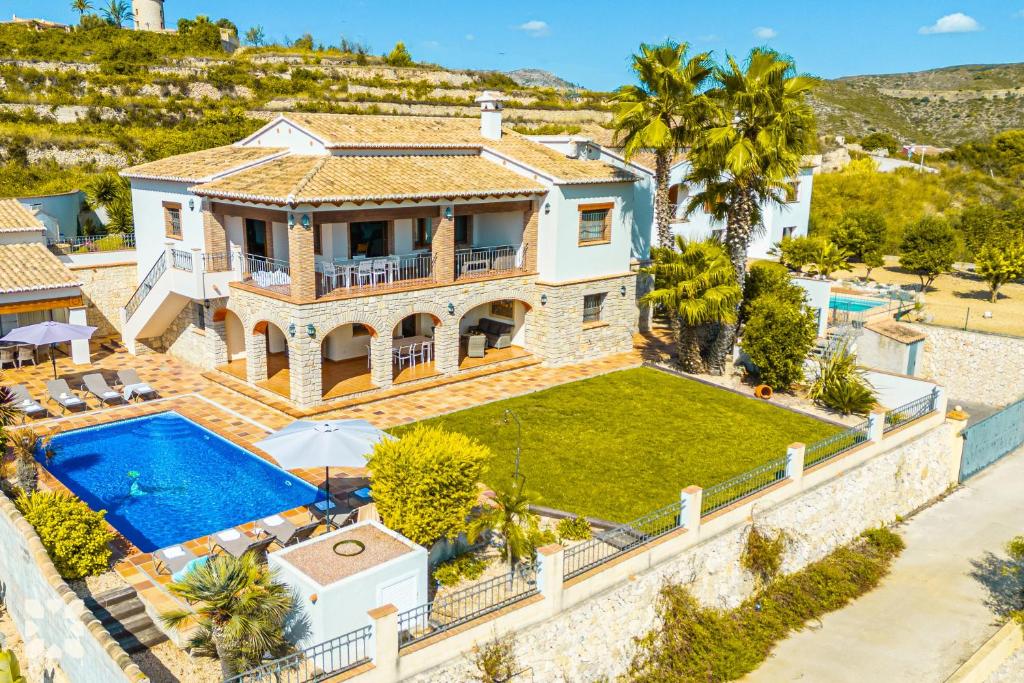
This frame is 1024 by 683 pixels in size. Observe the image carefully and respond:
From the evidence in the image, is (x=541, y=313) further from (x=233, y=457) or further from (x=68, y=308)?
(x=68, y=308)

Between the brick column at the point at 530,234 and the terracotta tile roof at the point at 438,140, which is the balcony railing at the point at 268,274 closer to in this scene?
the terracotta tile roof at the point at 438,140

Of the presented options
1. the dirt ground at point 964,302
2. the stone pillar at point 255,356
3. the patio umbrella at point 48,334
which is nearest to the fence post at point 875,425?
the dirt ground at point 964,302

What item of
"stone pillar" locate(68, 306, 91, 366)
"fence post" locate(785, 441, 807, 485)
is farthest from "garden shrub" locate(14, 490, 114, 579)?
"fence post" locate(785, 441, 807, 485)

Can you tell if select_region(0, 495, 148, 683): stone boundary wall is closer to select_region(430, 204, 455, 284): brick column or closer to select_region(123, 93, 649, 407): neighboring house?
select_region(123, 93, 649, 407): neighboring house

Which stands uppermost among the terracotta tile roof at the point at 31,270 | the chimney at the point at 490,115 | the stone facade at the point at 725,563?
the chimney at the point at 490,115

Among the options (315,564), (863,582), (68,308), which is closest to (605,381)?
(863,582)

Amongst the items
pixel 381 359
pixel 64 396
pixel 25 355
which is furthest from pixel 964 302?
pixel 25 355

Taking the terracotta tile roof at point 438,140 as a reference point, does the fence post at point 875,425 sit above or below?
below
